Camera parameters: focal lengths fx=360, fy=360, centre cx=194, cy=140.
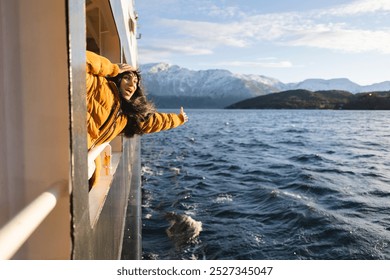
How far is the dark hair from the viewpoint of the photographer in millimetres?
2820

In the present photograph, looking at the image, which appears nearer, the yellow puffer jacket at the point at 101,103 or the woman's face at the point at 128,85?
the yellow puffer jacket at the point at 101,103

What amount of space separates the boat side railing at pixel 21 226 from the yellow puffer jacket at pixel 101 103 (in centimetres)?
129

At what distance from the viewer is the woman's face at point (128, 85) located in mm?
2744

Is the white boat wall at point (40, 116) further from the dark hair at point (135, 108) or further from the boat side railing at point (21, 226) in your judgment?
the dark hair at point (135, 108)

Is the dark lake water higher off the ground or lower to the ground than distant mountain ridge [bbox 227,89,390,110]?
lower

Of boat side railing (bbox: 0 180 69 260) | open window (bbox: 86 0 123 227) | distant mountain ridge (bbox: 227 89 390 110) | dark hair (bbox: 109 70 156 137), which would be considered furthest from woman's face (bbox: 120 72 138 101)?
distant mountain ridge (bbox: 227 89 390 110)

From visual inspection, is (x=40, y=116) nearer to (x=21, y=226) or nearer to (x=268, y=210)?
(x=21, y=226)

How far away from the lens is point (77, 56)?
52.5 inches

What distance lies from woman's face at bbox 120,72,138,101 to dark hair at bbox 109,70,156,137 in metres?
0.02

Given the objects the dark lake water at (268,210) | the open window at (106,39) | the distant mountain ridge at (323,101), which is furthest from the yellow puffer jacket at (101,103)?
the distant mountain ridge at (323,101)

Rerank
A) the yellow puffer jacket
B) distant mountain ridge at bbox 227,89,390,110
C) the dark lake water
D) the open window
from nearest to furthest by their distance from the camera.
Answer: the yellow puffer jacket < the open window < the dark lake water < distant mountain ridge at bbox 227,89,390,110

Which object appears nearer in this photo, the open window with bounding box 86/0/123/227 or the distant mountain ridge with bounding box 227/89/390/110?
the open window with bounding box 86/0/123/227

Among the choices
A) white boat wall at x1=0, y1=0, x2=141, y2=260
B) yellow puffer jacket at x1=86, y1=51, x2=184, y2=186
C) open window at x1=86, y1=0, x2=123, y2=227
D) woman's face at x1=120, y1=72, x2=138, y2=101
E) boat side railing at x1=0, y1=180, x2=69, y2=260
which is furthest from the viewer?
open window at x1=86, y1=0, x2=123, y2=227

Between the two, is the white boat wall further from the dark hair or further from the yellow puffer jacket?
the dark hair
